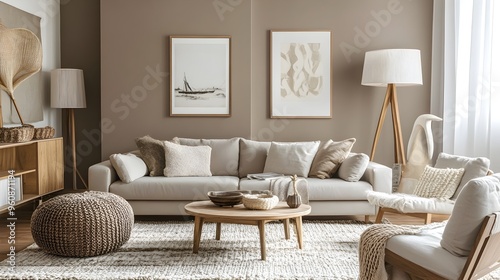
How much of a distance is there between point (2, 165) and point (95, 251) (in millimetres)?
1933

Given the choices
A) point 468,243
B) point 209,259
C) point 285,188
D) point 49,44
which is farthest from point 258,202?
point 49,44

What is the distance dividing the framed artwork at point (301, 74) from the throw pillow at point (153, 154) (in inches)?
59.1

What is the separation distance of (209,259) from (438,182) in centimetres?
212

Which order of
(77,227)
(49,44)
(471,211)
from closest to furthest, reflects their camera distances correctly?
(471,211) → (77,227) → (49,44)

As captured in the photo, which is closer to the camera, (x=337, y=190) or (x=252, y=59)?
(x=337, y=190)

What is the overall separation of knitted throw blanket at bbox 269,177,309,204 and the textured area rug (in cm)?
35

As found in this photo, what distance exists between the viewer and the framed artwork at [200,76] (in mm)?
6426

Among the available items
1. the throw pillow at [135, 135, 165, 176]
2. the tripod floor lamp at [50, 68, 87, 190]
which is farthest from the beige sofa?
the tripod floor lamp at [50, 68, 87, 190]

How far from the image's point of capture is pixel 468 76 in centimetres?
586

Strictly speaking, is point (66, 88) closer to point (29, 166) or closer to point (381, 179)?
point (29, 166)

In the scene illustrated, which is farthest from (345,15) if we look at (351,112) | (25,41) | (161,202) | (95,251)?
(95,251)

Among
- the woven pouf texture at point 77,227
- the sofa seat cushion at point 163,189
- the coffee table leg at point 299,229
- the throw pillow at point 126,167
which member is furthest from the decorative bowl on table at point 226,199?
the throw pillow at point 126,167

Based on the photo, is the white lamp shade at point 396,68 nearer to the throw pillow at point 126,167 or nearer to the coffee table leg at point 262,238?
the coffee table leg at point 262,238

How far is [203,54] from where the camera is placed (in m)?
6.45
